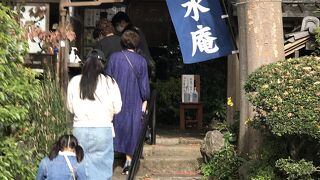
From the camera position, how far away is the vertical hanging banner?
835 cm

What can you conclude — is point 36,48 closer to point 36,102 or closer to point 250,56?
point 36,102

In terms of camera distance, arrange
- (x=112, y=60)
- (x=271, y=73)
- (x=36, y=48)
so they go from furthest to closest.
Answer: (x=36, y=48)
(x=112, y=60)
(x=271, y=73)

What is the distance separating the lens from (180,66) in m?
13.1

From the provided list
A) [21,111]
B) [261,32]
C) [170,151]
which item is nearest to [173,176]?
[170,151]

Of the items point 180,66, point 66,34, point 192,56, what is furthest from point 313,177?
point 180,66

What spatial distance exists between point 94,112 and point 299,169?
7.36ft

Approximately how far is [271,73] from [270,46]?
1.01 metres

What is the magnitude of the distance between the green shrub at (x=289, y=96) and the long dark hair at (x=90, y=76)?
5.51 ft

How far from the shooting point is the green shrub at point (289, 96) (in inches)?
223

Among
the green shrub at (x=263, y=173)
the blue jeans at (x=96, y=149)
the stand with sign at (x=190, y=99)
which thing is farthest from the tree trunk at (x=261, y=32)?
the stand with sign at (x=190, y=99)

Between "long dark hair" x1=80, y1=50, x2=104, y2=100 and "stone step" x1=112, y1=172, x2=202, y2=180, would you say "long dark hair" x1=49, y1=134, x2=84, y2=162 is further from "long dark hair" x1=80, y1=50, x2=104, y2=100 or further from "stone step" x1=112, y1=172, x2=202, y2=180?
"stone step" x1=112, y1=172, x2=202, y2=180

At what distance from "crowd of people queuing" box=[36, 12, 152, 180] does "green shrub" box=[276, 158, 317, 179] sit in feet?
6.31

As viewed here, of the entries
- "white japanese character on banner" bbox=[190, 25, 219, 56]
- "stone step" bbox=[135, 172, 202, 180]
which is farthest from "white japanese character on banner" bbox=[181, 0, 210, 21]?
"stone step" bbox=[135, 172, 202, 180]

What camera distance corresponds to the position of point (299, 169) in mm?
6059
